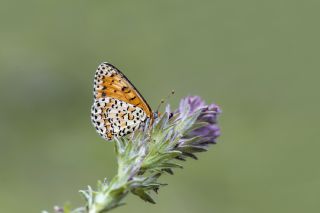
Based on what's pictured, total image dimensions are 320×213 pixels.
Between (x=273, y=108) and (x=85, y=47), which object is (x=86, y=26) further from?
(x=273, y=108)

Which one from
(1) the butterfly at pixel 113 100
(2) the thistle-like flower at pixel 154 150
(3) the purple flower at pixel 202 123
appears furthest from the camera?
(1) the butterfly at pixel 113 100

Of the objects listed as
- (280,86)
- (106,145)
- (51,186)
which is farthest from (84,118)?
(280,86)

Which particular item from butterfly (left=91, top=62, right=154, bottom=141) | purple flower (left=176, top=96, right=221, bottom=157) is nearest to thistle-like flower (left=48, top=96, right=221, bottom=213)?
purple flower (left=176, top=96, right=221, bottom=157)

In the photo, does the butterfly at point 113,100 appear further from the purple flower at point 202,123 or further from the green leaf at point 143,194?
the green leaf at point 143,194

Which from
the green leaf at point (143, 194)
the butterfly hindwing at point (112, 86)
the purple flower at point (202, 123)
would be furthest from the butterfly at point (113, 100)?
the green leaf at point (143, 194)

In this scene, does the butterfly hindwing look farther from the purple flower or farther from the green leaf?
the green leaf

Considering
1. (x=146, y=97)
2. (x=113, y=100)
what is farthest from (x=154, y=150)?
(x=146, y=97)

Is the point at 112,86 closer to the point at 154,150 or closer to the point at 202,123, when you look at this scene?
the point at 202,123
